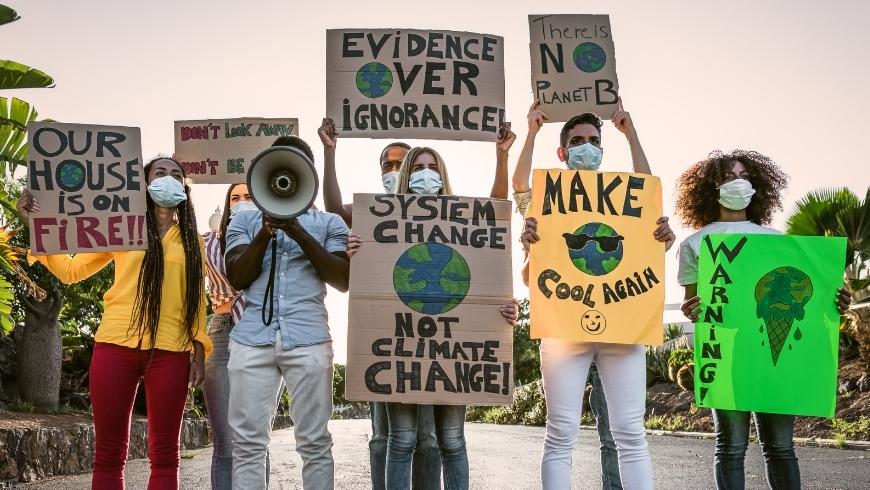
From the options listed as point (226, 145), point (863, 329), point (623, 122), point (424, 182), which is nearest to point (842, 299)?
point (623, 122)

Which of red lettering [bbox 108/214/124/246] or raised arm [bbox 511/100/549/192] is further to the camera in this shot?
raised arm [bbox 511/100/549/192]

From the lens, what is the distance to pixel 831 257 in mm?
5094

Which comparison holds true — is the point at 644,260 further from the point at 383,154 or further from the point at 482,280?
the point at 383,154

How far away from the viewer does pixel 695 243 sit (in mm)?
5234

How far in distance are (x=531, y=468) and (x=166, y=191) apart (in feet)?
20.6

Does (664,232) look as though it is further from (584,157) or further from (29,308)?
(29,308)

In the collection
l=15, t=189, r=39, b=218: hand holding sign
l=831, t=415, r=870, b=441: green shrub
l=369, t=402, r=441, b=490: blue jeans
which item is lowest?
l=831, t=415, r=870, b=441: green shrub

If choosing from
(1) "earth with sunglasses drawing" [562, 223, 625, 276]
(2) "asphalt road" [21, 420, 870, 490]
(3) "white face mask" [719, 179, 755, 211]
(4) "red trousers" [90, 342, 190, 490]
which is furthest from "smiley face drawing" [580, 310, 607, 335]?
(2) "asphalt road" [21, 420, 870, 490]

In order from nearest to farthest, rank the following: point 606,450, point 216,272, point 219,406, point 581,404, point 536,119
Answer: point 581,404, point 219,406, point 536,119, point 606,450, point 216,272

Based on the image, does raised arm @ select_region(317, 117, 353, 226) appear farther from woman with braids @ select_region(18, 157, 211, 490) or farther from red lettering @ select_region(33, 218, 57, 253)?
red lettering @ select_region(33, 218, 57, 253)

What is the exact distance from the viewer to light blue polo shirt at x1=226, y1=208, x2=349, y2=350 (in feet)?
15.1

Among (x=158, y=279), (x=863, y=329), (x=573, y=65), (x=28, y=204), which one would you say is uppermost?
(x=573, y=65)

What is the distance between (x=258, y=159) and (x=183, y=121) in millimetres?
3064

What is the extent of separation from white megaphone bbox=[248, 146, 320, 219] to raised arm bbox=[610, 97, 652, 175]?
1.85m
